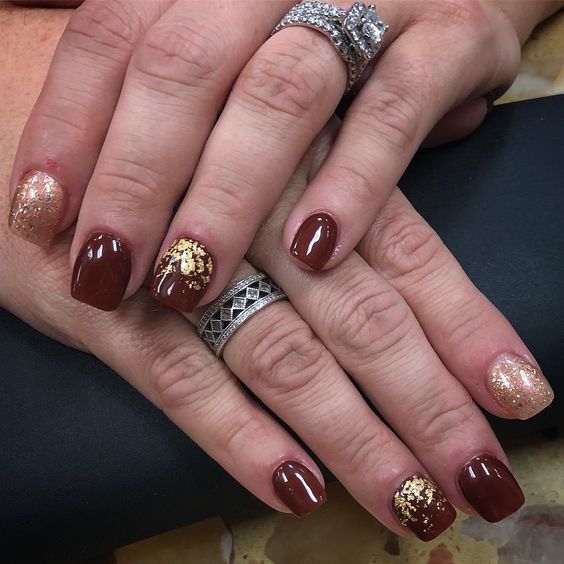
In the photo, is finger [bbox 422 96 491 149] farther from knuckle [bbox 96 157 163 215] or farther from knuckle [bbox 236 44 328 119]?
knuckle [bbox 96 157 163 215]

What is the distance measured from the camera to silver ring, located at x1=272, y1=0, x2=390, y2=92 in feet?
2.24

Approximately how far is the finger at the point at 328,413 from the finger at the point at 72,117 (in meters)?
0.22

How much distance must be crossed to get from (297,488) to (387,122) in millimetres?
381

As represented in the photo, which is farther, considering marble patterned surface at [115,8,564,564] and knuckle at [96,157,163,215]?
marble patterned surface at [115,8,564,564]

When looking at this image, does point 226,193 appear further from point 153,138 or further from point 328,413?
point 328,413

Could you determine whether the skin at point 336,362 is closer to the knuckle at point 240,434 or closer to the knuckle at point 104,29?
the knuckle at point 240,434

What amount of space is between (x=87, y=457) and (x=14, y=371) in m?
0.13

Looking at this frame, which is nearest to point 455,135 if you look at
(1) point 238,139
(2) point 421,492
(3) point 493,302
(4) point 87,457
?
(3) point 493,302

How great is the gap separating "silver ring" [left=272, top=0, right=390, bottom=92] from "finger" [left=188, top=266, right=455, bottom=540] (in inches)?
10.8

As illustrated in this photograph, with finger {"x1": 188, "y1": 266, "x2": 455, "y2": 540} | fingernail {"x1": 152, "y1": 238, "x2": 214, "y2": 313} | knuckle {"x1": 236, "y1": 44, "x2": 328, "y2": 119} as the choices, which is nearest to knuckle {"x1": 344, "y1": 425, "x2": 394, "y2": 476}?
finger {"x1": 188, "y1": 266, "x2": 455, "y2": 540}

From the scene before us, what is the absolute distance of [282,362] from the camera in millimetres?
683

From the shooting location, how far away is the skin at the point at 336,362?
676 millimetres

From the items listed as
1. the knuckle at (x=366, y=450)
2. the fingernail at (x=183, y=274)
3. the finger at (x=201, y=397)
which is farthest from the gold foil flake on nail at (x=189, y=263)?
the knuckle at (x=366, y=450)

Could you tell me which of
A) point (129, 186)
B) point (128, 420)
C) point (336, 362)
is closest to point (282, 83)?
point (129, 186)
